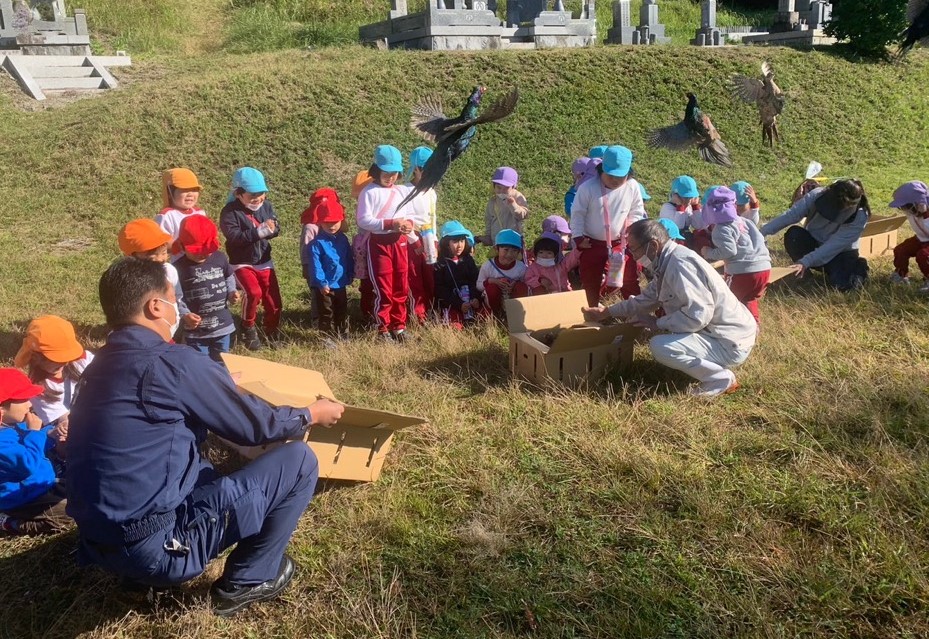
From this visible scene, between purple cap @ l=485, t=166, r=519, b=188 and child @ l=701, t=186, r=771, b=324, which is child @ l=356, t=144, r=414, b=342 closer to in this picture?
purple cap @ l=485, t=166, r=519, b=188

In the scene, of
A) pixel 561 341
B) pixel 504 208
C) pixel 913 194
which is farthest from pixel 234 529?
pixel 913 194

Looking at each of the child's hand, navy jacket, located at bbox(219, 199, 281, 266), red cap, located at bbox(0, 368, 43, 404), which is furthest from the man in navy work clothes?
navy jacket, located at bbox(219, 199, 281, 266)

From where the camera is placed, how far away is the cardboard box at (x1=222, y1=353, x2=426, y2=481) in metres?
3.18

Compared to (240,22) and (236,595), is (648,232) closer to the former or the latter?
(236,595)

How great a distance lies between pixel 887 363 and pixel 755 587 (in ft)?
8.96

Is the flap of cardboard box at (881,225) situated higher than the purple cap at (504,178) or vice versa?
the purple cap at (504,178)

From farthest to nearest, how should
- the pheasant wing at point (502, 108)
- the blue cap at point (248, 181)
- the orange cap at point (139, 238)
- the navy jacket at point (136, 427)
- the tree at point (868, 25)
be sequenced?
1. the tree at point (868, 25)
2. the blue cap at point (248, 181)
3. the orange cap at point (139, 238)
4. the pheasant wing at point (502, 108)
5. the navy jacket at point (136, 427)

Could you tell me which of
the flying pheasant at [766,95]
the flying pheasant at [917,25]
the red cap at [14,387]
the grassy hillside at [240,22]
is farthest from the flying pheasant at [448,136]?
the grassy hillside at [240,22]

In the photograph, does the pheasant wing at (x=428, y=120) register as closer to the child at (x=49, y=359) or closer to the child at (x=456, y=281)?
the child at (x=456, y=281)

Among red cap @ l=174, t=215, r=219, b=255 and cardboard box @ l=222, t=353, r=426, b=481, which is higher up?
red cap @ l=174, t=215, r=219, b=255

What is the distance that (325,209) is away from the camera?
5.83 meters

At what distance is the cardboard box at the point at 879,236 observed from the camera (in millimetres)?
7543

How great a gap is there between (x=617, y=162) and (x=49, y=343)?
4135mm

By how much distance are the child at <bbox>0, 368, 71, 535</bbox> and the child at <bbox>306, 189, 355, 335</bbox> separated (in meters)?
2.70
